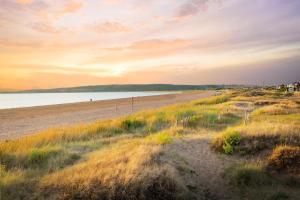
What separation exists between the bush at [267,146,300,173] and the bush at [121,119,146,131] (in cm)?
934

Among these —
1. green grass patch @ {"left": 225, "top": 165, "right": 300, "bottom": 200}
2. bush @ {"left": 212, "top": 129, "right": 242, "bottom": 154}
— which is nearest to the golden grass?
green grass patch @ {"left": 225, "top": 165, "right": 300, "bottom": 200}

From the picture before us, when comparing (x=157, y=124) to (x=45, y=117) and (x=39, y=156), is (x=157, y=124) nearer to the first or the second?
(x=39, y=156)

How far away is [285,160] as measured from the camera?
8.94 metres

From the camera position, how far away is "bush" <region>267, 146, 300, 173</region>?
8734mm

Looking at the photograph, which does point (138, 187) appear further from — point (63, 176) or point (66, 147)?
point (66, 147)

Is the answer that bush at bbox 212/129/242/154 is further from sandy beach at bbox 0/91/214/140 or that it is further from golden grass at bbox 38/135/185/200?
sandy beach at bbox 0/91/214/140

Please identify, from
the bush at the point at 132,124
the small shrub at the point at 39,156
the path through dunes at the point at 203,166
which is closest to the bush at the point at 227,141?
the path through dunes at the point at 203,166

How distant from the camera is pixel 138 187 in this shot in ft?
22.5

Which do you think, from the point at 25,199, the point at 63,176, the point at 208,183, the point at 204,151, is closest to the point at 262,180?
the point at 208,183

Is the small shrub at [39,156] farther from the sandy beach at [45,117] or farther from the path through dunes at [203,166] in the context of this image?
the sandy beach at [45,117]

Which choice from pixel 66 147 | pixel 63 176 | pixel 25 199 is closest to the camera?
pixel 25 199

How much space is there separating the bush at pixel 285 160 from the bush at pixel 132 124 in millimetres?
9341

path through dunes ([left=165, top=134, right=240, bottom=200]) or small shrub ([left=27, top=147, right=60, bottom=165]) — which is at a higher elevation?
small shrub ([left=27, top=147, right=60, bottom=165])

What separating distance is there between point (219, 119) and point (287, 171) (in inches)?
391
